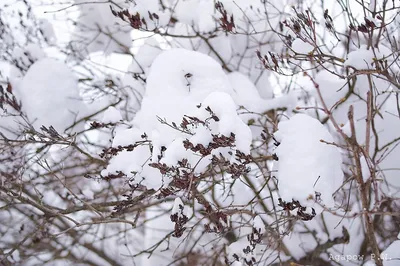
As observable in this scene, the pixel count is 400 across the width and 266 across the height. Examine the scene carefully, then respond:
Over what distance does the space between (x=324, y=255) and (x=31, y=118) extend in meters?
3.63

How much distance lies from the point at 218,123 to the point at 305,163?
0.54 m

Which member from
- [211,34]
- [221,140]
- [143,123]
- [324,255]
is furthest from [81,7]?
[324,255]

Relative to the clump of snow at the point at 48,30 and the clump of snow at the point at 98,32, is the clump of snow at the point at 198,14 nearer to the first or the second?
the clump of snow at the point at 98,32

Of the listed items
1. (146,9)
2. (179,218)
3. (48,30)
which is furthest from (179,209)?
(48,30)

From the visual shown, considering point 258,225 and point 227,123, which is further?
point 258,225

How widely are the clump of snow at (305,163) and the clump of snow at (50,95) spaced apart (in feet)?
7.32

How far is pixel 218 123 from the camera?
7.01 feet

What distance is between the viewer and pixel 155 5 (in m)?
3.53

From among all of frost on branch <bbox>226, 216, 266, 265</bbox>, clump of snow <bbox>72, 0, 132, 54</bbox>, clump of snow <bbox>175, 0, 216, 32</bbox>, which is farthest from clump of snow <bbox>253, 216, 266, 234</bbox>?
clump of snow <bbox>72, 0, 132, 54</bbox>

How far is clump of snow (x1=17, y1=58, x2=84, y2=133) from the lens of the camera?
12.3 feet

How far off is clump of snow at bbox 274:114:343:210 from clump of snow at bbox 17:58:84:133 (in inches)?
87.9

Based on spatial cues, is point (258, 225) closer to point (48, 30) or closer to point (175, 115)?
point (175, 115)

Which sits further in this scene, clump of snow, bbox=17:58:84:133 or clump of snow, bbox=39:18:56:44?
clump of snow, bbox=39:18:56:44

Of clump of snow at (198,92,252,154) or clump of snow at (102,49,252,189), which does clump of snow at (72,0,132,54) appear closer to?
clump of snow at (102,49,252,189)
